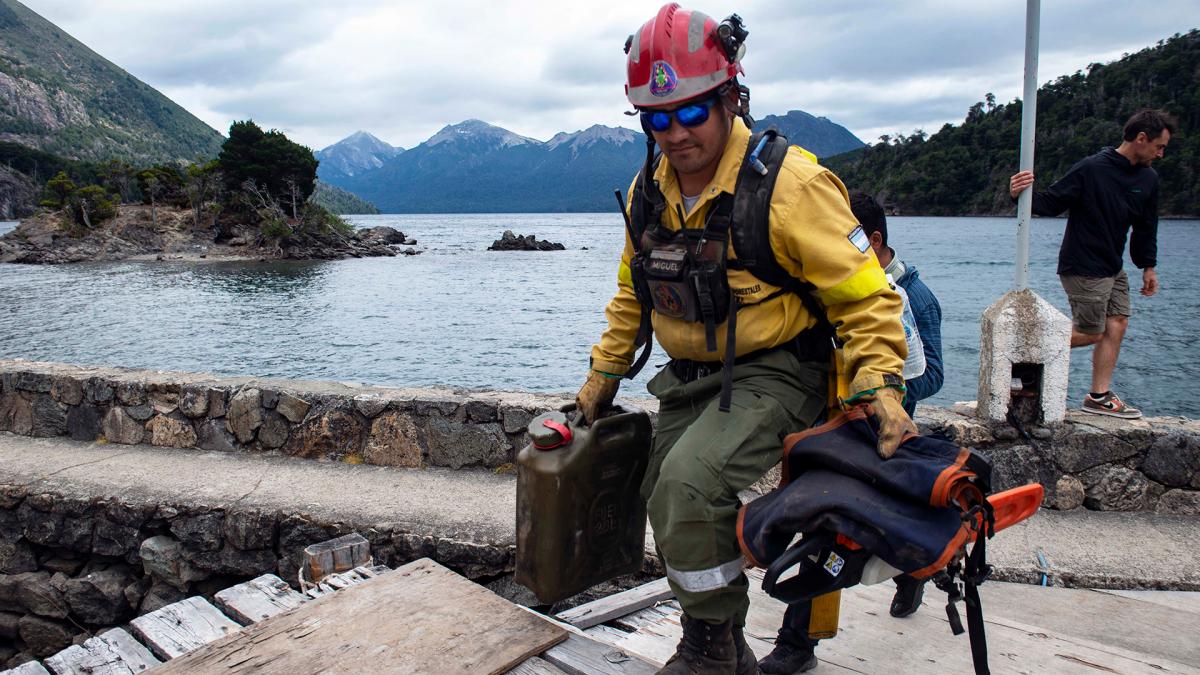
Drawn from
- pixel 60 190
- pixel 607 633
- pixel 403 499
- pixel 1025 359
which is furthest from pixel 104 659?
pixel 60 190

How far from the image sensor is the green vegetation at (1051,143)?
7994cm

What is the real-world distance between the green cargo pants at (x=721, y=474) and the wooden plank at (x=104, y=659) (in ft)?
7.90

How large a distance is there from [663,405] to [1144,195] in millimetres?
4312

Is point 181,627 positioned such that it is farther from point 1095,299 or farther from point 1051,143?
point 1051,143

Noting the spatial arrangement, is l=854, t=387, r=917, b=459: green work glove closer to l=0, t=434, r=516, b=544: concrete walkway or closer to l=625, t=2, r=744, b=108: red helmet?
l=625, t=2, r=744, b=108: red helmet

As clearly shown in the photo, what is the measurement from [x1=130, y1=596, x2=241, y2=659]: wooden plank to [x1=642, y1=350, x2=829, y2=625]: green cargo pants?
6.84ft

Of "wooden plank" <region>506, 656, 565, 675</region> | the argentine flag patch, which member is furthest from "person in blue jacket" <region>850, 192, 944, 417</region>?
"wooden plank" <region>506, 656, 565, 675</region>

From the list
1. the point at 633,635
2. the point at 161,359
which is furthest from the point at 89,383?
the point at 161,359

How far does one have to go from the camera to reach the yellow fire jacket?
8.00 ft

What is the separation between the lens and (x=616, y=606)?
3.72 m

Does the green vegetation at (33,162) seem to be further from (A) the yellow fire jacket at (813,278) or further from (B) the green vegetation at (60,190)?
(A) the yellow fire jacket at (813,278)

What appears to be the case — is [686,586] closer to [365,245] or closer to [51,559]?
[51,559]

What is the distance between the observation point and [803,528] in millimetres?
2289

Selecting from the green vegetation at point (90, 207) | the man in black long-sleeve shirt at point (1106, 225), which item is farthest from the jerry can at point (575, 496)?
the green vegetation at point (90, 207)
